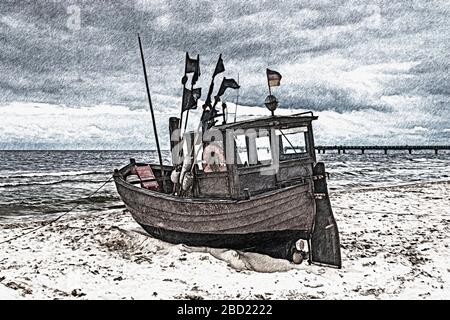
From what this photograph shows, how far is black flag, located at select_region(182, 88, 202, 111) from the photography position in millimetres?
9672

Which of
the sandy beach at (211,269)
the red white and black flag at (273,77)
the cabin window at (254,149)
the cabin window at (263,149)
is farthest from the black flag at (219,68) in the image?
the sandy beach at (211,269)

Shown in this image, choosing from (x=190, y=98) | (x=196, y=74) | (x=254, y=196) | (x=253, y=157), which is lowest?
(x=254, y=196)

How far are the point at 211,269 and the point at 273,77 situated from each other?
4.06 m

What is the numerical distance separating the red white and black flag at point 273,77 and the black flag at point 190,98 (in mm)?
2202

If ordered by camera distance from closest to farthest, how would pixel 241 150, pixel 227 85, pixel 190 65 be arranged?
1. pixel 241 150
2. pixel 227 85
3. pixel 190 65

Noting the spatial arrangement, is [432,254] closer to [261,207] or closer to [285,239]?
[285,239]

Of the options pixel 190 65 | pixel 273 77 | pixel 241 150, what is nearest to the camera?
pixel 273 77

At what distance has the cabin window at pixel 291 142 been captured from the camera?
8.90 metres

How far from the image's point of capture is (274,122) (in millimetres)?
8398

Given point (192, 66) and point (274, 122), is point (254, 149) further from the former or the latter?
point (192, 66)

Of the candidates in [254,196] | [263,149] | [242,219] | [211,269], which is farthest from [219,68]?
[211,269]

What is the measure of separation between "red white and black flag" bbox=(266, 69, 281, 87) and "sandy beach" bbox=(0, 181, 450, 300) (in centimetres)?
362
